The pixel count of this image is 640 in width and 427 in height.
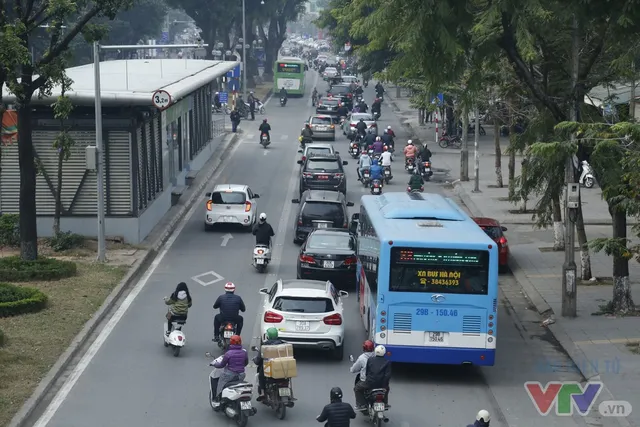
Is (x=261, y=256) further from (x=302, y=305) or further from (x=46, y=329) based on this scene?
(x=302, y=305)

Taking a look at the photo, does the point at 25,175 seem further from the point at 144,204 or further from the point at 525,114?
the point at 525,114

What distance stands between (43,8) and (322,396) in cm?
1304

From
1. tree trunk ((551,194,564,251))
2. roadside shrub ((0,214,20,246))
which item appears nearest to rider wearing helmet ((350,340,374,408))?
tree trunk ((551,194,564,251))

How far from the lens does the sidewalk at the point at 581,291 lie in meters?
20.8

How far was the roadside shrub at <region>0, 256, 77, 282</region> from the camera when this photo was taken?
27.3 meters

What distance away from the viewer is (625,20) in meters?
21.4

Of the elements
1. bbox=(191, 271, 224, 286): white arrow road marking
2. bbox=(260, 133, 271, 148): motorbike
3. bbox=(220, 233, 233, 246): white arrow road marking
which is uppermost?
bbox=(260, 133, 271, 148): motorbike

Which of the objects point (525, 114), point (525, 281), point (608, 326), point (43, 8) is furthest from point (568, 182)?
point (43, 8)

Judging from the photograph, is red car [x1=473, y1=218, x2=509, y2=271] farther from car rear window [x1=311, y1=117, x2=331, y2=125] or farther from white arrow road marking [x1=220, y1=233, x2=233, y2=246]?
car rear window [x1=311, y1=117, x2=331, y2=125]

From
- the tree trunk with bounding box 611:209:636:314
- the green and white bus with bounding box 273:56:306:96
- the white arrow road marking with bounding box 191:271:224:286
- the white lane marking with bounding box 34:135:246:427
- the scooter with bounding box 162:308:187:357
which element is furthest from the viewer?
the green and white bus with bounding box 273:56:306:96

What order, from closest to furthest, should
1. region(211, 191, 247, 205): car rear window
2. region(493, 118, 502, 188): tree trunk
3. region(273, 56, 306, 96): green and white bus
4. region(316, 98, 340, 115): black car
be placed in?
region(211, 191, 247, 205): car rear window → region(493, 118, 502, 188): tree trunk → region(316, 98, 340, 115): black car → region(273, 56, 306, 96): green and white bus

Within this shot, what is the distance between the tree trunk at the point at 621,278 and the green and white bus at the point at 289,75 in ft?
223

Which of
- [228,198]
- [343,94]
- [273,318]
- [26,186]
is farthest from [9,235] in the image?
[343,94]

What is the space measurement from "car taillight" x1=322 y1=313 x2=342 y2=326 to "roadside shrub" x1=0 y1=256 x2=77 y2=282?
9255mm
